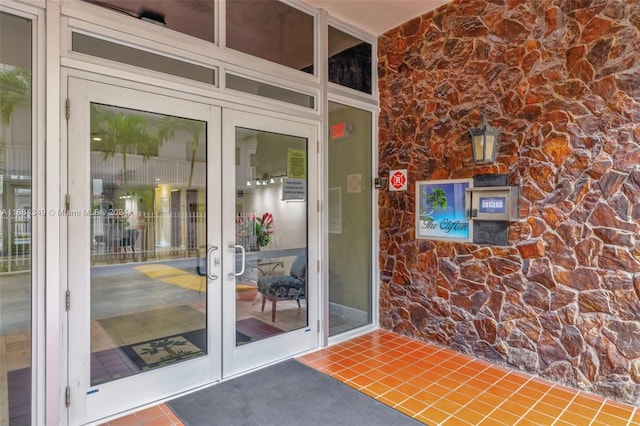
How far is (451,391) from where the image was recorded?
3.06m

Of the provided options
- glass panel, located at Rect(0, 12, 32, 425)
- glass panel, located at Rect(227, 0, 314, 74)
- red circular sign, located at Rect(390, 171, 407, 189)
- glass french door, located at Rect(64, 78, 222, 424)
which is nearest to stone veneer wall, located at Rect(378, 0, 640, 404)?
red circular sign, located at Rect(390, 171, 407, 189)

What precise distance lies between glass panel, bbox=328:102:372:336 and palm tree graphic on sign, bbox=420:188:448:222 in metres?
0.72

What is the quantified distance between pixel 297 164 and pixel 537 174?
2.27 m

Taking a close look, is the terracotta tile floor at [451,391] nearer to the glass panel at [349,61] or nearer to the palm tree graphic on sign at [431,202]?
the palm tree graphic on sign at [431,202]

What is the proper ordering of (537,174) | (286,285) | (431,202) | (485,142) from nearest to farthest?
(537,174) → (485,142) → (286,285) → (431,202)

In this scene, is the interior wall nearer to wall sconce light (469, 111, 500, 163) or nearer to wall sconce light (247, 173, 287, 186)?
wall sconce light (247, 173, 287, 186)

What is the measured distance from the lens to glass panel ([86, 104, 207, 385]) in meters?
2.65

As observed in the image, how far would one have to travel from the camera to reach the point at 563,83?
10.3 ft

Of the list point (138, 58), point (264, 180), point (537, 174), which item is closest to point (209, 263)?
point (264, 180)

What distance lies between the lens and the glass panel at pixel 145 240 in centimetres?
265

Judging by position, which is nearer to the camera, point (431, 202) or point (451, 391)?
point (451, 391)

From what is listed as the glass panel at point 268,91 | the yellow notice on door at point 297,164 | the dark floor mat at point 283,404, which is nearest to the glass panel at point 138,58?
the glass panel at point 268,91

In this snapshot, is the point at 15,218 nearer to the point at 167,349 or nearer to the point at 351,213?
the point at 167,349

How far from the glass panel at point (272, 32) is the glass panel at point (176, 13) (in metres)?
0.20
